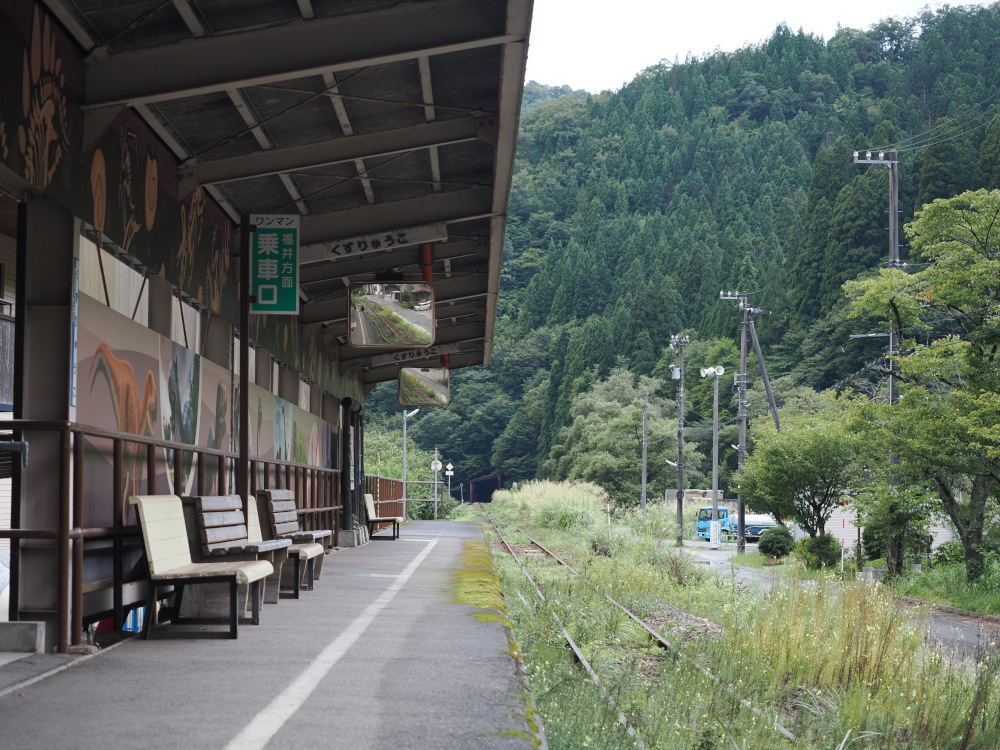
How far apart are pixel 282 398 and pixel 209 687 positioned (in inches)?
393

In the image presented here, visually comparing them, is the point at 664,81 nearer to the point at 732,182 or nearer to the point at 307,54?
the point at 732,182

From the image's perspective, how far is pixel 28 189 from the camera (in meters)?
6.75

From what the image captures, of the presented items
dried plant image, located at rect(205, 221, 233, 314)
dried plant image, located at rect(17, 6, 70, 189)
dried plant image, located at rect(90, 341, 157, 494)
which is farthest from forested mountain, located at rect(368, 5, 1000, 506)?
dried plant image, located at rect(17, 6, 70, 189)

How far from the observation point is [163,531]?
770cm

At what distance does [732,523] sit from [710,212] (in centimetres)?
7652

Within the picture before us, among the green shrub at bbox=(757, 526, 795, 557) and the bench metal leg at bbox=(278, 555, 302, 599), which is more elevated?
the bench metal leg at bbox=(278, 555, 302, 599)

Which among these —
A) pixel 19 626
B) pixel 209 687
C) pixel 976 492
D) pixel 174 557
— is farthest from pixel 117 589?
Answer: pixel 976 492

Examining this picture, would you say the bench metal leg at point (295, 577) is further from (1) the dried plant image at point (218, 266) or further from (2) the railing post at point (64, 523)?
(2) the railing post at point (64, 523)

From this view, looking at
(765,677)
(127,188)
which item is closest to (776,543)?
(765,677)

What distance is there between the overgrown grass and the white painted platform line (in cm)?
125

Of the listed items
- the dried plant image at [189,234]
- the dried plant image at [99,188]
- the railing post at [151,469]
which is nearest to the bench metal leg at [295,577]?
the railing post at [151,469]

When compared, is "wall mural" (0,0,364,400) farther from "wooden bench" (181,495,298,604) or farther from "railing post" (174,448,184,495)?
"wooden bench" (181,495,298,604)

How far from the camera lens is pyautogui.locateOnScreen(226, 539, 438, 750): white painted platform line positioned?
478 cm

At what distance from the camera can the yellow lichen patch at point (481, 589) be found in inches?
383
